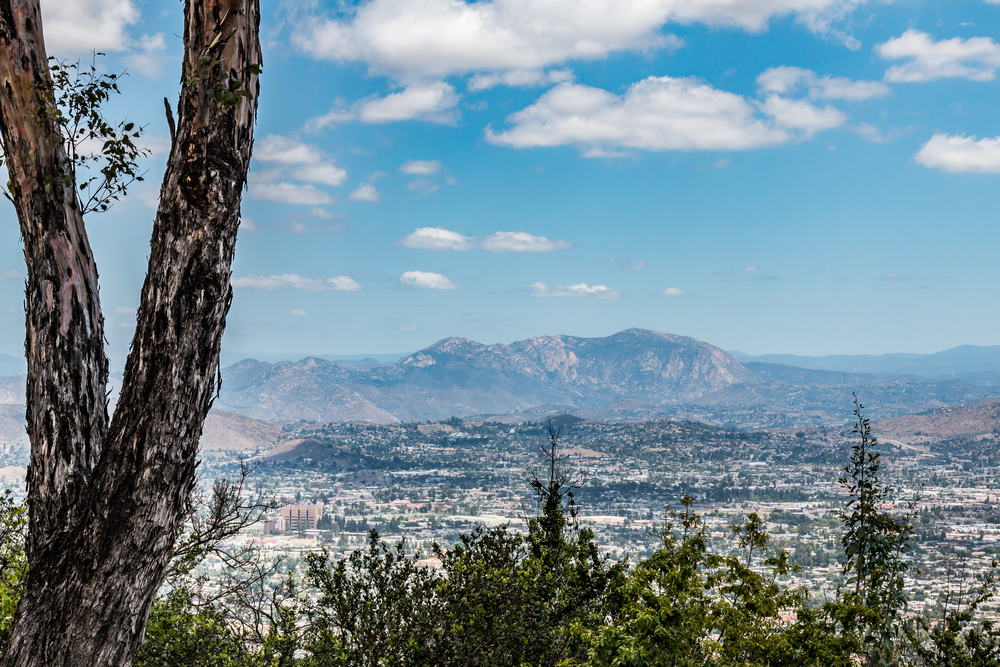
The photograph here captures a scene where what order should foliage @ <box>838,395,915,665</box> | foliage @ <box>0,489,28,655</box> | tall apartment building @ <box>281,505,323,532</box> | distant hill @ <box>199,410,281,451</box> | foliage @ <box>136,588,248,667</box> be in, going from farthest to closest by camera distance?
distant hill @ <box>199,410,281,451</box>
tall apartment building @ <box>281,505,323,532</box>
foliage @ <box>136,588,248,667</box>
foliage @ <box>838,395,915,665</box>
foliage @ <box>0,489,28,655</box>

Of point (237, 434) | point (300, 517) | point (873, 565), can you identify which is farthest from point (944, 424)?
point (873, 565)

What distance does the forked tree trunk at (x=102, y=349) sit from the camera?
314 centimetres

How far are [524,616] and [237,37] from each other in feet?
16.9

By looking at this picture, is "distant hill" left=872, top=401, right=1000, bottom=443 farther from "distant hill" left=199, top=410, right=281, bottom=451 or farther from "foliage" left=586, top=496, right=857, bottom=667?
"foliage" left=586, top=496, right=857, bottom=667

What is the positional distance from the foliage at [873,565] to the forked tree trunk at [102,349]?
5.03 meters

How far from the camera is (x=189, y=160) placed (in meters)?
3.34

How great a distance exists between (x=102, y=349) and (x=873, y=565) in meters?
6.23

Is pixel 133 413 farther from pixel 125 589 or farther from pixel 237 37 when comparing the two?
pixel 237 37

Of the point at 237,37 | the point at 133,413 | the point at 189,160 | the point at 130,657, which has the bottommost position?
the point at 130,657

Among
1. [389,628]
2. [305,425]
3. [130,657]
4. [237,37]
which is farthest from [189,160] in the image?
[305,425]

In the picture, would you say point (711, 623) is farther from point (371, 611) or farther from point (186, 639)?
point (186, 639)

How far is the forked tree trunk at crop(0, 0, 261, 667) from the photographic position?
3.14 metres

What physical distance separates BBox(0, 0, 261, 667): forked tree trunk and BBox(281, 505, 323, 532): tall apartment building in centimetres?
5853

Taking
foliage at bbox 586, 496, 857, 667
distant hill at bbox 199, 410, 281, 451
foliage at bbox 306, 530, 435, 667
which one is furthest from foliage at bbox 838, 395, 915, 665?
distant hill at bbox 199, 410, 281, 451
